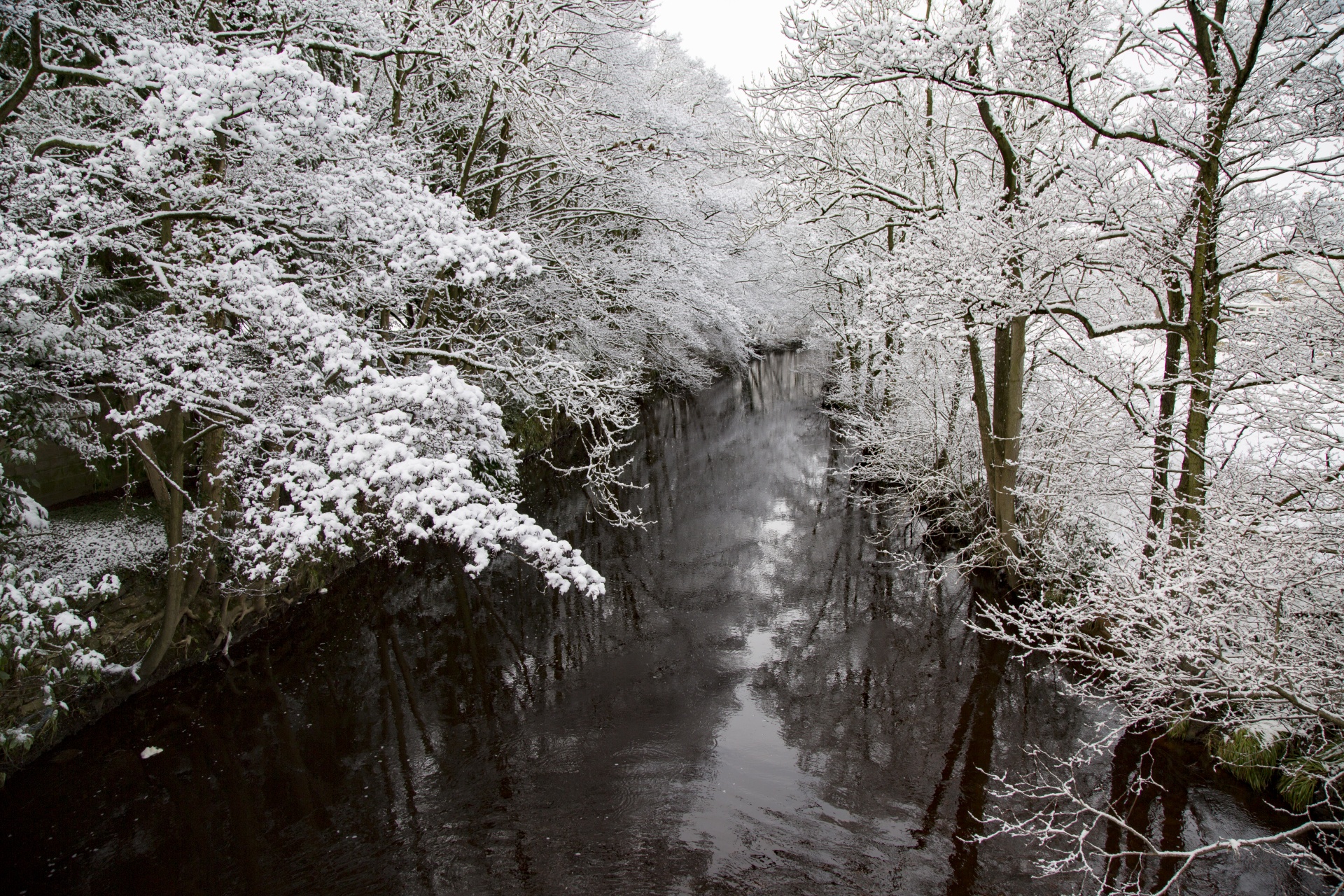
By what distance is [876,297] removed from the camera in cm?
794

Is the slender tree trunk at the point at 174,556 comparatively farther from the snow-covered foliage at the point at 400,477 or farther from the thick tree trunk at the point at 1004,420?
the thick tree trunk at the point at 1004,420

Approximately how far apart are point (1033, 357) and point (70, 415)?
38.4ft

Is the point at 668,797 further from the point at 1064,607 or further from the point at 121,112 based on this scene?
the point at 121,112

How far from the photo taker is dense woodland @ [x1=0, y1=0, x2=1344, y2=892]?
4.53 metres

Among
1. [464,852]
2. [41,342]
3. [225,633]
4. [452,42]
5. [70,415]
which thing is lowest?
[464,852]

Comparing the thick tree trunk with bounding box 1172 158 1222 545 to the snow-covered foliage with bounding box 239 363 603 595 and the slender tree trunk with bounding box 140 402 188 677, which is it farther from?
the slender tree trunk with bounding box 140 402 188 677

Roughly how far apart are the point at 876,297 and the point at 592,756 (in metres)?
5.91

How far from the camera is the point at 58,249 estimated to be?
452 cm

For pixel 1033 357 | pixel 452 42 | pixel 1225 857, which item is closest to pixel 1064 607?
pixel 1225 857

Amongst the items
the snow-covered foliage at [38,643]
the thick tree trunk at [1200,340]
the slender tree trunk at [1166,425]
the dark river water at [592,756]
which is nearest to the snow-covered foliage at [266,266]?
the snow-covered foliage at [38,643]

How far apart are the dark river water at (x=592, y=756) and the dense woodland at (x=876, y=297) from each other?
613mm

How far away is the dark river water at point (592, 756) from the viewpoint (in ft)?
17.2

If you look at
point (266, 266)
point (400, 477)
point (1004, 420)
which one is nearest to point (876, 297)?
point (1004, 420)

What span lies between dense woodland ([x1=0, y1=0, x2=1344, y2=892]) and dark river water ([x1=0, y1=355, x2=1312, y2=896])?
0.61 metres
